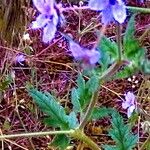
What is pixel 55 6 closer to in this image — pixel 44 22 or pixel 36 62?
pixel 44 22

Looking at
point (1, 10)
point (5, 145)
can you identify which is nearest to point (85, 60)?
point (1, 10)

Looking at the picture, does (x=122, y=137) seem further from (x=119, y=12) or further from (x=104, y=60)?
(x=119, y=12)

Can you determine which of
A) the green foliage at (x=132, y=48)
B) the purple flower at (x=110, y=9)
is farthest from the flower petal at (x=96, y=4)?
the green foliage at (x=132, y=48)

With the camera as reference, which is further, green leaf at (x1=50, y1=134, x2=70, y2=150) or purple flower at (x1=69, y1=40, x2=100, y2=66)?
green leaf at (x1=50, y1=134, x2=70, y2=150)

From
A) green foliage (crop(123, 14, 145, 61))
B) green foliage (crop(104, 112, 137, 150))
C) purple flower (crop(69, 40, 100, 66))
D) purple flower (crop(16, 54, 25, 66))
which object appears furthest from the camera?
purple flower (crop(16, 54, 25, 66))

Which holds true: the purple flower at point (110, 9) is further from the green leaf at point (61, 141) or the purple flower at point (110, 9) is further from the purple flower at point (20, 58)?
the purple flower at point (20, 58)

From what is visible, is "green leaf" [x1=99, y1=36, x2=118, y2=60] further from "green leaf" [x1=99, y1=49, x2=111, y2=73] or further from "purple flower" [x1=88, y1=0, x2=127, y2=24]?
"purple flower" [x1=88, y1=0, x2=127, y2=24]

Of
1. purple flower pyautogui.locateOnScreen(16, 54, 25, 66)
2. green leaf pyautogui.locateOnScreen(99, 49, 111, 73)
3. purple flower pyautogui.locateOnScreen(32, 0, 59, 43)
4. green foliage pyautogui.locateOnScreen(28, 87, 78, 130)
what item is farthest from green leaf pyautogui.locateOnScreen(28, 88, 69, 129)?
purple flower pyautogui.locateOnScreen(16, 54, 25, 66)

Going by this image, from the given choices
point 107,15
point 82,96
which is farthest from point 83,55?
point 82,96
